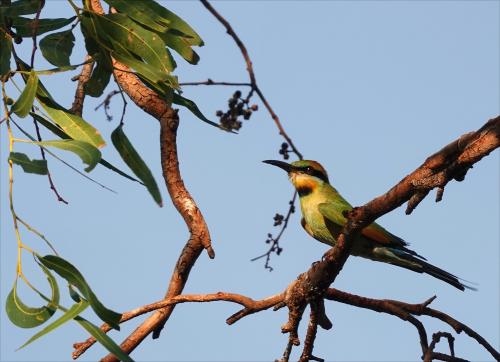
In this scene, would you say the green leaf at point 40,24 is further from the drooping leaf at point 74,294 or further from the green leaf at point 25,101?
the drooping leaf at point 74,294

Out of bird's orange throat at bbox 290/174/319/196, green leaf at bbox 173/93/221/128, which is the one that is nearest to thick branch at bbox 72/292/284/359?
green leaf at bbox 173/93/221/128

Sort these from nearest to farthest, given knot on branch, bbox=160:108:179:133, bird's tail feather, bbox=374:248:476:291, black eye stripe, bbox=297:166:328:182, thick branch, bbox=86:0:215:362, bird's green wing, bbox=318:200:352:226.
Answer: thick branch, bbox=86:0:215:362, knot on branch, bbox=160:108:179:133, bird's tail feather, bbox=374:248:476:291, bird's green wing, bbox=318:200:352:226, black eye stripe, bbox=297:166:328:182

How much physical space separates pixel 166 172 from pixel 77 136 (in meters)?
0.63

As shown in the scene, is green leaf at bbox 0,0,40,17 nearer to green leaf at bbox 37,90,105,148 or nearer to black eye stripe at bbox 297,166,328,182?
green leaf at bbox 37,90,105,148

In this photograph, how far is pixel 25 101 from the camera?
6.45 feet

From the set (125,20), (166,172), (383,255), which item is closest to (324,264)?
(166,172)

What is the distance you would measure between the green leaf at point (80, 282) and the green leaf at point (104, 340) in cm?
4

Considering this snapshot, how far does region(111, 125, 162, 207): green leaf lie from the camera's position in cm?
182

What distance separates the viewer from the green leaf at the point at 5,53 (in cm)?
204

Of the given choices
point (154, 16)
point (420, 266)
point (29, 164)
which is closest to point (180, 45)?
point (154, 16)

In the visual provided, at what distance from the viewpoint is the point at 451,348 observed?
2.08 meters

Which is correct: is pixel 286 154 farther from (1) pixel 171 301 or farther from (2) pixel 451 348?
(2) pixel 451 348

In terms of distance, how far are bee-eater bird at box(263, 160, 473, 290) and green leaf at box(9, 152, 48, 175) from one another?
195 cm

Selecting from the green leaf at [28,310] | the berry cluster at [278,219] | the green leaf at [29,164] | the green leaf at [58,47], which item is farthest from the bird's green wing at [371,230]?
the green leaf at [29,164]
